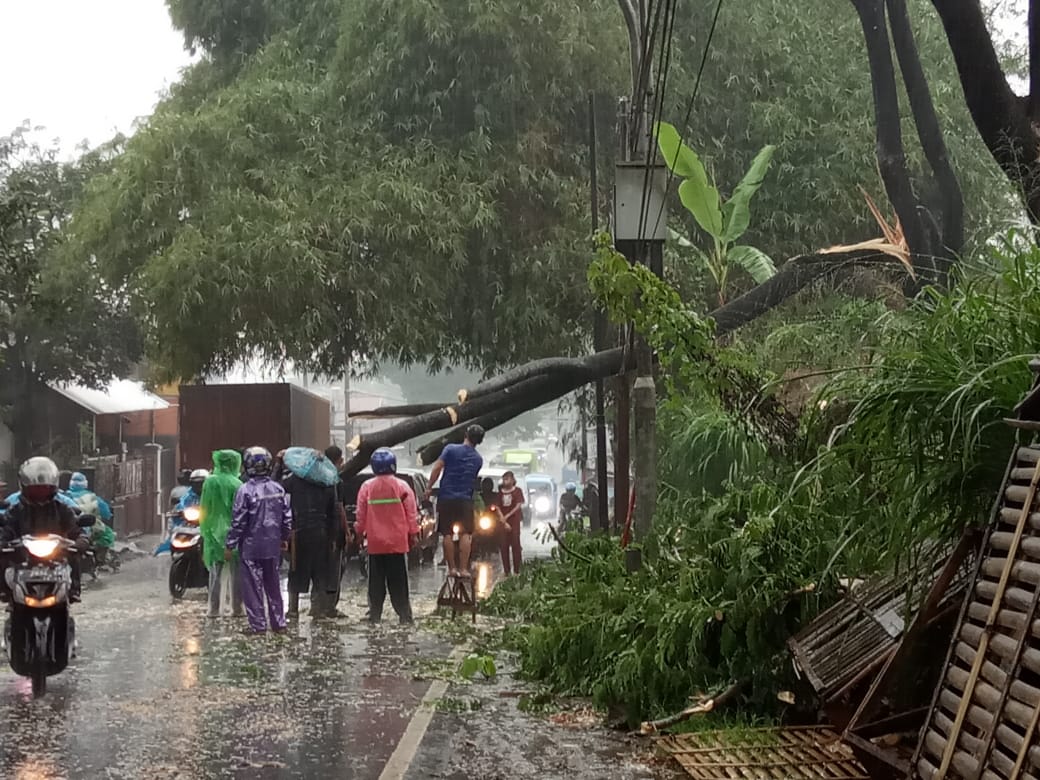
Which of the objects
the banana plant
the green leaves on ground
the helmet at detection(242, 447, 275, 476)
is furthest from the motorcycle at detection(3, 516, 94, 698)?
the banana plant

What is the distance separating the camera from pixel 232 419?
23109 millimetres

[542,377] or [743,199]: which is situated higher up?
[743,199]

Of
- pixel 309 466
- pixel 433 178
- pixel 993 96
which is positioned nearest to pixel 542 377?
pixel 309 466

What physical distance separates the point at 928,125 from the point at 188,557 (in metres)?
9.85

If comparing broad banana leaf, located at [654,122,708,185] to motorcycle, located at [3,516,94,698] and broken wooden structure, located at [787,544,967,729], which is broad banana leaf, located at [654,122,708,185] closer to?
motorcycle, located at [3,516,94,698]

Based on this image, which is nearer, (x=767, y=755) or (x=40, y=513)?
(x=767, y=755)

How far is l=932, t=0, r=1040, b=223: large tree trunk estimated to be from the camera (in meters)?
11.0

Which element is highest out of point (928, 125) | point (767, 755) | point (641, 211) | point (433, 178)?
point (433, 178)

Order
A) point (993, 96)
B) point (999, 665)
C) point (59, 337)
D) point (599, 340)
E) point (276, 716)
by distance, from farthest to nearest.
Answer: point (59, 337) → point (599, 340) → point (993, 96) → point (276, 716) → point (999, 665)

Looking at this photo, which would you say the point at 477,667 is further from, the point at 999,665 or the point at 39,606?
the point at 999,665

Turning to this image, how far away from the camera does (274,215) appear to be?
22047mm

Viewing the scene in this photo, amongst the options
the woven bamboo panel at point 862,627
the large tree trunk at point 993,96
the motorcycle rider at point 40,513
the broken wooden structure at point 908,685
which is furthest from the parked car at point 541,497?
the broken wooden structure at point 908,685

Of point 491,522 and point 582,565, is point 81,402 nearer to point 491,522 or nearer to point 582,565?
point 491,522

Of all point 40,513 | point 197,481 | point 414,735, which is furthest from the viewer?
point 197,481
